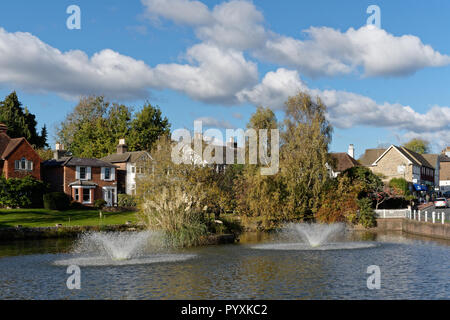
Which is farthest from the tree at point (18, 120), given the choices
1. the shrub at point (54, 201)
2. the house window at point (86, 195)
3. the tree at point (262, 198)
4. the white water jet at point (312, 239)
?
the white water jet at point (312, 239)

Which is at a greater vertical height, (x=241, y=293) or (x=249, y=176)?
(x=249, y=176)

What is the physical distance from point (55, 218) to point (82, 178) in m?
17.4

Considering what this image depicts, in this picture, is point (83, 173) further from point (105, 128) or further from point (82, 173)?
point (105, 128)

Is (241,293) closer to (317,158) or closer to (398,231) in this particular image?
(317,158)

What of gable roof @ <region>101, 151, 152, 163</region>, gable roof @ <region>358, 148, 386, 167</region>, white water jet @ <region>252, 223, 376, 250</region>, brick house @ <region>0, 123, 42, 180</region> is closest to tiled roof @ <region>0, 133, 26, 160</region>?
brick house @ <region>0, 123, 42, 180</region>

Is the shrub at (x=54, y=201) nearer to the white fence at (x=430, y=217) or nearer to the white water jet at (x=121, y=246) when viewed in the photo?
the white water jet at (x=121, y=246)

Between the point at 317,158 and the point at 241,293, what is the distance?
34.4 m

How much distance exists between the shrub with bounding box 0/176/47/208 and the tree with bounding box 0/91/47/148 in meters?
30.7

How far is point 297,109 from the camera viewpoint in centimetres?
6109

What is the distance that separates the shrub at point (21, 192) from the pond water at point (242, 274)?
2738 centimetres
